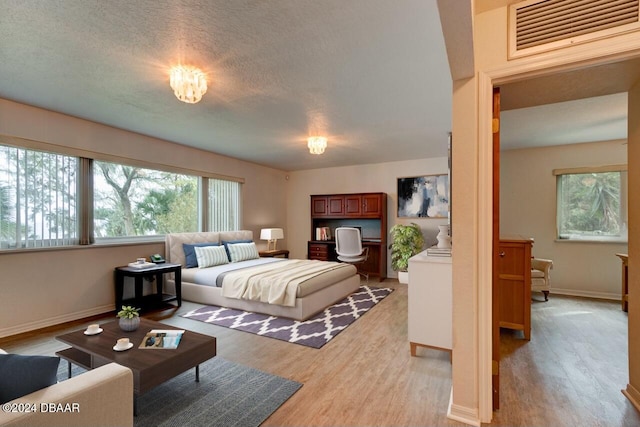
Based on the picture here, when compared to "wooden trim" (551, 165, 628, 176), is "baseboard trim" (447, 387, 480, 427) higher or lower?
lower

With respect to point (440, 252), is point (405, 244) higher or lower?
lower

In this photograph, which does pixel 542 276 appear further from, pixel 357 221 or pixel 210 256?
pixel 210 256

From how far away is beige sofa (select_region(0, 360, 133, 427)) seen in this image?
0.96m

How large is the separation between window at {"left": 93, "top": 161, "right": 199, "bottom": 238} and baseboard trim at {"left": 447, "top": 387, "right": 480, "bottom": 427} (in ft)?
14.6

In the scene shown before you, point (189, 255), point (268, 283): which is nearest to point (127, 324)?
point (268, 283)

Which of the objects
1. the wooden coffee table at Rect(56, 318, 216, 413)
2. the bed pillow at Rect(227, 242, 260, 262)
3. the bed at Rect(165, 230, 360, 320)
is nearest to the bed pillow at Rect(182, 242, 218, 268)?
the bed at Rect(165, 230, 360, 320)

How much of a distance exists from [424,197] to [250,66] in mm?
4525

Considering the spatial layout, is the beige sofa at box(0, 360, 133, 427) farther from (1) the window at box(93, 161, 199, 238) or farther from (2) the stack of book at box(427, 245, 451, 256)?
(1) the window at box(93, 161, 199, 238)

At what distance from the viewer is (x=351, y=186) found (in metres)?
6.65

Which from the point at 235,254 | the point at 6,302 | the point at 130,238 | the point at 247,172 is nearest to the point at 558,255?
the point at 235,254

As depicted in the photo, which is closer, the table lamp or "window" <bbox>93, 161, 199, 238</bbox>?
"window" <bbox>93, 161, 199, 238</bbox>

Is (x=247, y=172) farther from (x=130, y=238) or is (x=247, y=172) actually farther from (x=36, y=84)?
(x=36, y=84)

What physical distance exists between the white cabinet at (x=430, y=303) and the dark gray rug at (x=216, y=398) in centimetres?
114

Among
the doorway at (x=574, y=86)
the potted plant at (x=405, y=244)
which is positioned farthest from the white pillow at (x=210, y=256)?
the doorway at (x=574, y=86)
